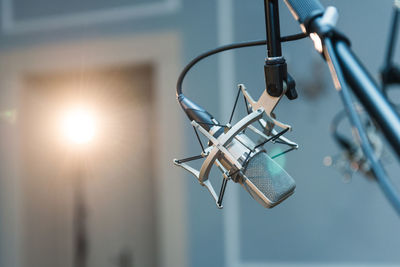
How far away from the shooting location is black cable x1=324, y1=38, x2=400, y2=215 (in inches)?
Answer: 8.3

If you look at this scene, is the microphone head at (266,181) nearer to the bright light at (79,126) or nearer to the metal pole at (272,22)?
the metal pole at (272,22)

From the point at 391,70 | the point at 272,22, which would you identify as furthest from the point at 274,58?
the point at 391,70

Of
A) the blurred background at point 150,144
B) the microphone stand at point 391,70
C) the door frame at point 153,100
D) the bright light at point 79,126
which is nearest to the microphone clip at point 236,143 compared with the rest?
the microphone stand at point 391,70

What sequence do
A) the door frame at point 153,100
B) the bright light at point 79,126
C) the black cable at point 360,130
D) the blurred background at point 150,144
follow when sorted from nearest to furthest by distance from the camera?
1. the black cable at point 360,130
2. the blurred background at point 150,144
3. the door frame at point 153,100
4. the bright light at point 79,126

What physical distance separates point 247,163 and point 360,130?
128mm

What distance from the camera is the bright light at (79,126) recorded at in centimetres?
281

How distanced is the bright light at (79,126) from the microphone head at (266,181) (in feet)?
8.40

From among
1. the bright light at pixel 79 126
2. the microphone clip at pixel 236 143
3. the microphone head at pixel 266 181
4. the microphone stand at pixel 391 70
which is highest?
the bright light at pixel 79 126

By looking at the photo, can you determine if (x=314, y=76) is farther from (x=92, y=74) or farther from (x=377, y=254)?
(x=92, y=74)

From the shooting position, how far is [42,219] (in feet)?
9.74

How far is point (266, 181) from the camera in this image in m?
0.35

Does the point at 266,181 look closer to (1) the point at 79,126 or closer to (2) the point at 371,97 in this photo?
(2) the point at 371,97

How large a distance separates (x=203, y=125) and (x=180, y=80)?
2.4 inches

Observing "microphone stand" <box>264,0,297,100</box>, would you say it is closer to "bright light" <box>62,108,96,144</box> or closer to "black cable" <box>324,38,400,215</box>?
"black cable" <box>324,38,400,215</box>
